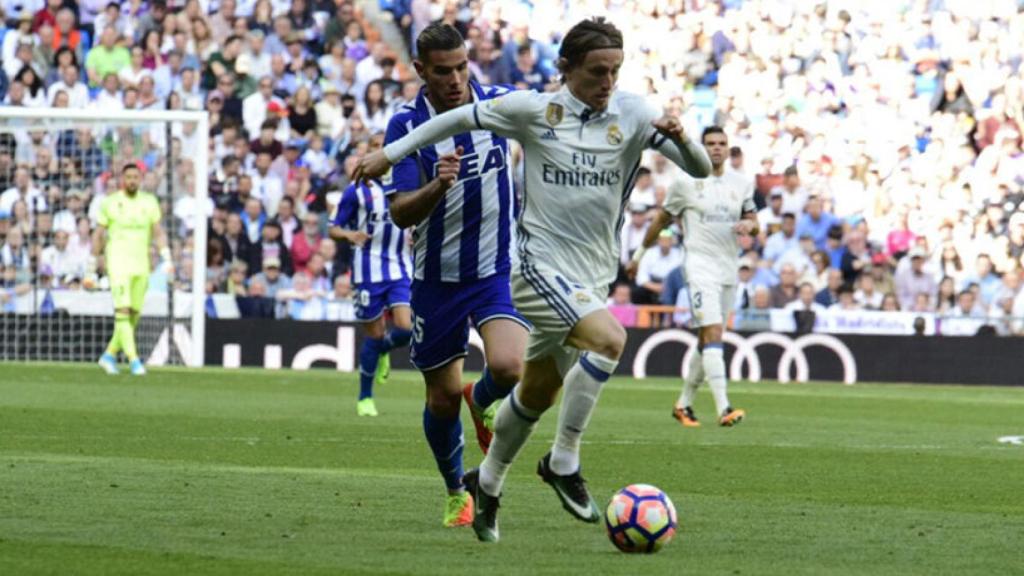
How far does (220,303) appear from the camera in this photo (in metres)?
25.0

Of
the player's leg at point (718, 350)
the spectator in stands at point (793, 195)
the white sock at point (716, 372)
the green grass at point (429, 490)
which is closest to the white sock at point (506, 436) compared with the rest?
the green grass at point (429, 490)

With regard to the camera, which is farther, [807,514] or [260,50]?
[260,50]

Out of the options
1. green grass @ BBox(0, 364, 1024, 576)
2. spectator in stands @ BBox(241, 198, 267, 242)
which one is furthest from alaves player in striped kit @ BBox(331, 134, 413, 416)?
spectator in stands @ BBox(241, 198, 267, 242)

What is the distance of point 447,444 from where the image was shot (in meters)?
8.48

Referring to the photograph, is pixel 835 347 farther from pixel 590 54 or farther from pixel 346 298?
pixel 590 54

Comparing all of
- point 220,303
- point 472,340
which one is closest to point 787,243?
point 472,340

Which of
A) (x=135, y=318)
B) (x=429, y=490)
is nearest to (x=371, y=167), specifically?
(x=429, y=490)

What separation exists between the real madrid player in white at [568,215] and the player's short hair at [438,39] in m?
0.41

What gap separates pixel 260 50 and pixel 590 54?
68.3 feet

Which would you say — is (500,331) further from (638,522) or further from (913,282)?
(913,282)

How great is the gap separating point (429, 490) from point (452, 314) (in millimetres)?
1611

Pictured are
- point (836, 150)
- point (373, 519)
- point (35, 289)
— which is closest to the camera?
point (373, 519)

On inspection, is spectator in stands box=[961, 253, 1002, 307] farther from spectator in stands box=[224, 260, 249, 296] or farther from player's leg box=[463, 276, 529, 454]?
player's leg box=[463, 276, 529, 454]

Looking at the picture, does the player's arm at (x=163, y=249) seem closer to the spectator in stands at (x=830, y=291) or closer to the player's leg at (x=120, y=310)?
the player's leg at (x=120, y=310)
